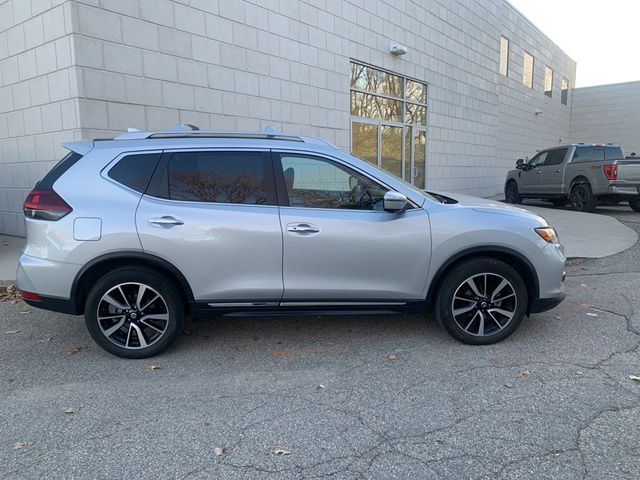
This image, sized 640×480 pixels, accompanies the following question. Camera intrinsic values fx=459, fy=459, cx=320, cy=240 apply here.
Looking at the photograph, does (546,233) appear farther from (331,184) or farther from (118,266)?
(118,266)

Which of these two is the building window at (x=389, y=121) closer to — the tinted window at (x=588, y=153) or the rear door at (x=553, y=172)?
the rear door at (x=553, y=172)

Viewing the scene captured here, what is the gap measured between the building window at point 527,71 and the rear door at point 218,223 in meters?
22.9

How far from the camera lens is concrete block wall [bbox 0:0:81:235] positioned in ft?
22.4

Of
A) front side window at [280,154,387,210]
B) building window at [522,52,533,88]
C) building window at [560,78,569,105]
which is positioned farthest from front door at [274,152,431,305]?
building window at [560,78,569,105]

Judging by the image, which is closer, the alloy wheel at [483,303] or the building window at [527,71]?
the alloy wheel at [483,303]

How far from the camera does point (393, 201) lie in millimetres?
3680

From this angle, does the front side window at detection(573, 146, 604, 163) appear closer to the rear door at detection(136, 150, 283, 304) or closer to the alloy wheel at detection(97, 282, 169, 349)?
the rear door at detection(136, 150, 283, 304)

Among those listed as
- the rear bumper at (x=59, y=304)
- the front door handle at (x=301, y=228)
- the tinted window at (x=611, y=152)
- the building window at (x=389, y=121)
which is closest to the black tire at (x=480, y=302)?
the front door handle at (x=301, y=228)

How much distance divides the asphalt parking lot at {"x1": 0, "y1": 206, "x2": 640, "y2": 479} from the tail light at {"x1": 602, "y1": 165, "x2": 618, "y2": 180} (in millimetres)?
9315

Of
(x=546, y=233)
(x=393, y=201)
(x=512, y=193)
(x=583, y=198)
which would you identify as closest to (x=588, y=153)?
(x=583, y=198)

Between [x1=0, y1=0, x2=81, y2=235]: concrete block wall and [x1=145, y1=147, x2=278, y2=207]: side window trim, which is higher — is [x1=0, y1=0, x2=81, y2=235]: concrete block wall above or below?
above

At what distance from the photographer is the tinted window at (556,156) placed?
14215mm

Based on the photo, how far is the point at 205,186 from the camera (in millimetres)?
3809

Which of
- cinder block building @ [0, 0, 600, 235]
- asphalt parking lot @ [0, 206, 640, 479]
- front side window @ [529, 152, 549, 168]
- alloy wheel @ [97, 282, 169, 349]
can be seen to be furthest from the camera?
front side window @ [529, 152, 549, 168]
